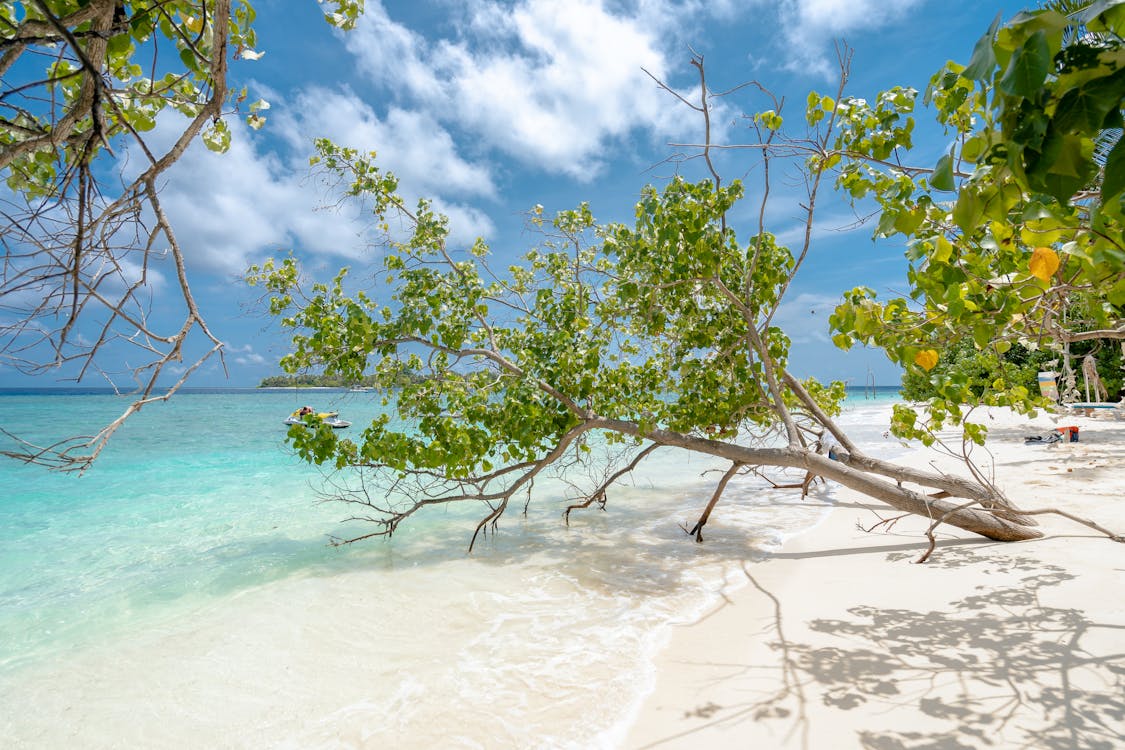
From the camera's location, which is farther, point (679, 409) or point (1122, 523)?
point (679, 409)

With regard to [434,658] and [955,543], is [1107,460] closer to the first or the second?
[955,543]

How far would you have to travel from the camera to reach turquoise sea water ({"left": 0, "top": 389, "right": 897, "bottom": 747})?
400 cm

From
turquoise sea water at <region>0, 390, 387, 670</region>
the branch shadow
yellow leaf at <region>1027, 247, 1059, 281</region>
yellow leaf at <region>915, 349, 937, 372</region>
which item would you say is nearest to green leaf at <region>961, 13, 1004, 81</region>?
yellow leaf at <region>1027, 247, 1059, 281</region>

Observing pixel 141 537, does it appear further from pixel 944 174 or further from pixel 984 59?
pixel 984 59

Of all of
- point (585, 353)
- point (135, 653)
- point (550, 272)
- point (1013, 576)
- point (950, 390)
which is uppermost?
point (550, 272)

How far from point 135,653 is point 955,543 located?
7.94 meters

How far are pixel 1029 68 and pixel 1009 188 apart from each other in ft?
1.45

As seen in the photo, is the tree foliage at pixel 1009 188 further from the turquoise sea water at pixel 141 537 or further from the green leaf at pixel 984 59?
the turquoise sea water at pixel 141 537

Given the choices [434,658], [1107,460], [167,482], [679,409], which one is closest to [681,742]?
[434,658]

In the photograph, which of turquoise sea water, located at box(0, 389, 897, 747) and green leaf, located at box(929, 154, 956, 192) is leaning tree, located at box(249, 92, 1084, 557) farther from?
green leaf, located at box(929, 154, 956, 192)

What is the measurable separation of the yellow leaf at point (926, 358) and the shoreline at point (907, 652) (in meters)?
1.81

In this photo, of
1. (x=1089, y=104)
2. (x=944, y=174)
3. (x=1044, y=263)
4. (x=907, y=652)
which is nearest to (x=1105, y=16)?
(x=1089, y=104)

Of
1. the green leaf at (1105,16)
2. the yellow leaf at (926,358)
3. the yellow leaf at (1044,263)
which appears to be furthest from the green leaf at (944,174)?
the yellow leaf at (926,358)

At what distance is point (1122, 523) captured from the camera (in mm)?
5895
